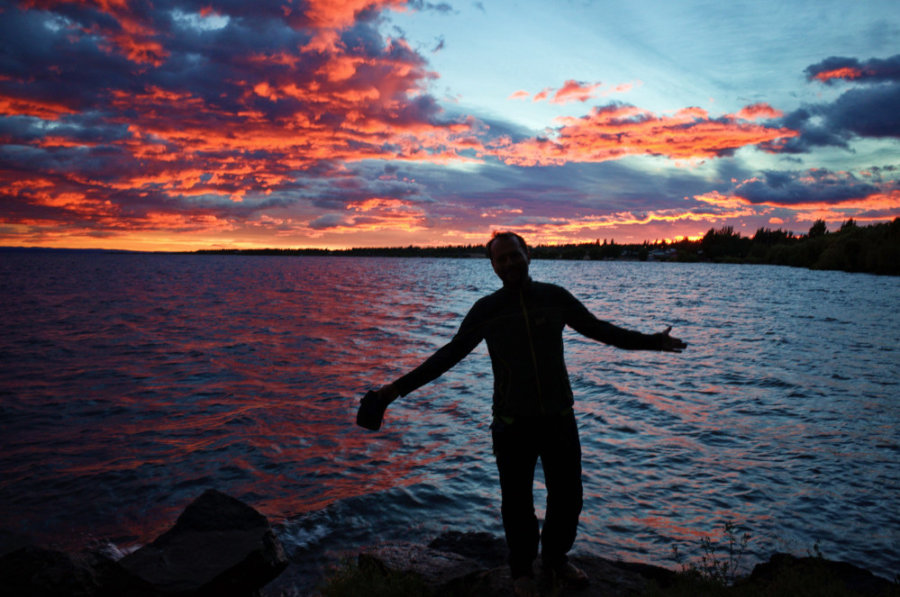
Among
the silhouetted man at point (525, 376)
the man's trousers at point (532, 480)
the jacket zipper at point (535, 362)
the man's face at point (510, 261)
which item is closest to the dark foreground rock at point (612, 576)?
the man's trousers at point (532, 480)

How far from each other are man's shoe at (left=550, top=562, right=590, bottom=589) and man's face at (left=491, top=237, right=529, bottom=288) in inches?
106

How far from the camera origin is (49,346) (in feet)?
79.3

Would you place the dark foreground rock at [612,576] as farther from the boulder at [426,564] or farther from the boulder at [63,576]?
the boulder at [63,576]

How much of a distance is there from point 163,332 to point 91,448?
19.7 m

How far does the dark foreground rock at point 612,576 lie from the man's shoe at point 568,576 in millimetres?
57

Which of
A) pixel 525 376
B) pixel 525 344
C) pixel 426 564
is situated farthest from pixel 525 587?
pixel 525 344

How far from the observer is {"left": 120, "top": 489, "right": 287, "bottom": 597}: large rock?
5039 millimetres

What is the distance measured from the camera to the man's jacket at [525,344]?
14.2ft

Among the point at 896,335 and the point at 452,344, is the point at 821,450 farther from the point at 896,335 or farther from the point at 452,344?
the point at 896,335

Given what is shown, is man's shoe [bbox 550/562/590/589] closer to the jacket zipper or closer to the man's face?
the jacket zipper

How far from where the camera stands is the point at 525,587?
4613 millimetres

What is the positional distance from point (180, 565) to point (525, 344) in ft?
13.9

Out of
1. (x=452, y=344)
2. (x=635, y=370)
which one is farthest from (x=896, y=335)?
(x=452, y=344)

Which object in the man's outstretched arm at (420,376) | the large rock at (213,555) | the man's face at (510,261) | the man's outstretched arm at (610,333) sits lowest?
the large rock at (213,555)
